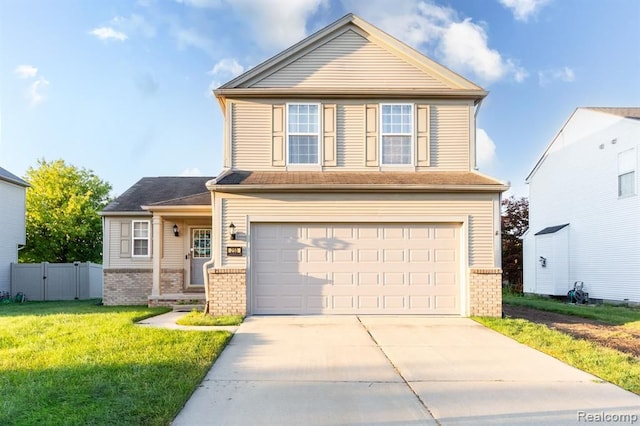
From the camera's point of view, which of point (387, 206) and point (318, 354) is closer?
point (318, 354)

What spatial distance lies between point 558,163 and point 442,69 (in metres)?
11.4

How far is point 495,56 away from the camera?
17094 millimetres

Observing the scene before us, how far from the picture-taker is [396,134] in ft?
35.5

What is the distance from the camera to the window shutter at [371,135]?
10.8m

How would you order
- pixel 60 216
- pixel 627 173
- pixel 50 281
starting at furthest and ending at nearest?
pixel 60 216
pixel 50 281
pixel 627 173

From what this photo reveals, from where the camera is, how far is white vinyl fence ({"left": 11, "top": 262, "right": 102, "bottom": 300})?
17.7m

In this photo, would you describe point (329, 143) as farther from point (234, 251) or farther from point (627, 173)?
point (627, 173)

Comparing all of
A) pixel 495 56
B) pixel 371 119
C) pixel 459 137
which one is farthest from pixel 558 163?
pixel 371 119

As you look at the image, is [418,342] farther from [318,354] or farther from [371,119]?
[371,119]

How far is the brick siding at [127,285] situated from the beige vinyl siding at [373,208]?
17.7 feet

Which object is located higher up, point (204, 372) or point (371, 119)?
point (371, 119)

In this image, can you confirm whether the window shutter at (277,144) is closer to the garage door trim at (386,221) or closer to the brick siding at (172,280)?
the garage door trim at (386,221)

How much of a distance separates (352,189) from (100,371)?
6238mm

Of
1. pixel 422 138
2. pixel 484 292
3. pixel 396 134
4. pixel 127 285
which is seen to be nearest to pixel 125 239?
pixel 127 285
